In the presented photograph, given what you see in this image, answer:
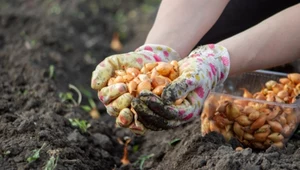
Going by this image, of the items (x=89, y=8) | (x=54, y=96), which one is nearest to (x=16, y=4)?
(x=89, y=8)

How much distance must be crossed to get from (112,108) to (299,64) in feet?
4.87

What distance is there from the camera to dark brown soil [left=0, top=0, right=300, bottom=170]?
7.52 feet

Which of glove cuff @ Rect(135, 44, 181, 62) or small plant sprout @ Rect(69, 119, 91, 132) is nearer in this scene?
glove cuff @ Rect(135, 44, 181, 62)

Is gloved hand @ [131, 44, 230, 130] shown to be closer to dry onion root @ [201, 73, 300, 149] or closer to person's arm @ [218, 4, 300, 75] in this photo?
person's arm @ [218, 4, 300, 75]

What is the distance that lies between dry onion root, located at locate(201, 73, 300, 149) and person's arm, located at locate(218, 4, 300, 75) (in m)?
0.19

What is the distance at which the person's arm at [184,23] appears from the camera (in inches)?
98.1

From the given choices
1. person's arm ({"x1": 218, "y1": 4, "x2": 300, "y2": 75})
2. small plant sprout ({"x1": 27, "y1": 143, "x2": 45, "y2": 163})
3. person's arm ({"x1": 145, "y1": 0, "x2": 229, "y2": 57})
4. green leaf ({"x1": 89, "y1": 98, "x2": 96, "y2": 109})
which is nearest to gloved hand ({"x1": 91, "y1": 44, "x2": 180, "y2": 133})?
person's arm ({"x1": 145, "y1": 0, "x2": 229, "y2": 57})

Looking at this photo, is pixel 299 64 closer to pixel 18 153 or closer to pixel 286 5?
pixel 286 5

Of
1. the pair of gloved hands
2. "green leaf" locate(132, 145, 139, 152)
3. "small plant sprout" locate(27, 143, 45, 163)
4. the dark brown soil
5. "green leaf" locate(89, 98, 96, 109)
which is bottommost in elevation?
"green leaf" locate(89, 98, 96, 109)

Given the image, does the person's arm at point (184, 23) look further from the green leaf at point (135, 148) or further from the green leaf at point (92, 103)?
the green leaf at point (92, 103)

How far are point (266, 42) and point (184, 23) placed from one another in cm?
39

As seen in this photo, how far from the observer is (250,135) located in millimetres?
2449

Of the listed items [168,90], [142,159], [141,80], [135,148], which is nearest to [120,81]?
[141,80]

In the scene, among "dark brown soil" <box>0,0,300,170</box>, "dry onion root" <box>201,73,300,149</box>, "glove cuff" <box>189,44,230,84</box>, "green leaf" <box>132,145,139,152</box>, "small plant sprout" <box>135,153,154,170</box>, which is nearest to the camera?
"glove cuff" <box>189,44,230,84</box>
